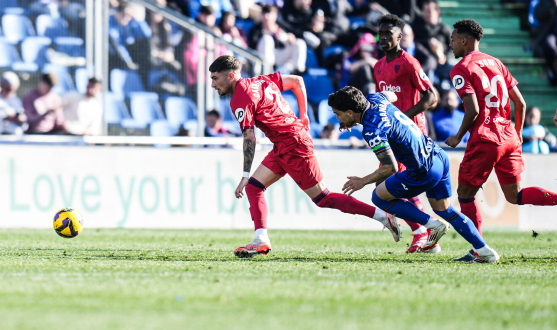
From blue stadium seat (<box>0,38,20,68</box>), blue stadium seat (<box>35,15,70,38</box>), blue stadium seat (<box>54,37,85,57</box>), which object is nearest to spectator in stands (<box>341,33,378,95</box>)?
blue stadium seat (<box>54,37,85,57</box>)

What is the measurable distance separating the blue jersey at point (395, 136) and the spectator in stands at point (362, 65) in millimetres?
7779

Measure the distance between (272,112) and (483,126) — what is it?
196cm

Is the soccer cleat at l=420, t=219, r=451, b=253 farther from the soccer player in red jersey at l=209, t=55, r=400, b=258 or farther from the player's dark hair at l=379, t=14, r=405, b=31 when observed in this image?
the player's dark hair at l=379, t=14, r=405, b=31

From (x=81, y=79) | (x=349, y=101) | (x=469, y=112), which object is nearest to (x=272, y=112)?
(x=349, y=101)

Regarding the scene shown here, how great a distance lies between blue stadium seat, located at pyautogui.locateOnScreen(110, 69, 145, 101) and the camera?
491 inches

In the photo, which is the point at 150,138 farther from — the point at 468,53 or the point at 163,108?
the point at 468,53

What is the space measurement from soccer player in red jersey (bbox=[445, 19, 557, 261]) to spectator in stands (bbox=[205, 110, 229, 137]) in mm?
6070

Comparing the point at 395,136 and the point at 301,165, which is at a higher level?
the point at 395,136

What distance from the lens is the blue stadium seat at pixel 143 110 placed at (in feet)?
40.6

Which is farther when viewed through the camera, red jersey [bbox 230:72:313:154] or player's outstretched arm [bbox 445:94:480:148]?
red jersey [bbox 230:72:313:154]

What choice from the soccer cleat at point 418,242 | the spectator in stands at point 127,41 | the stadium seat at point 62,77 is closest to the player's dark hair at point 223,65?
the soccer cleat at point 418,242

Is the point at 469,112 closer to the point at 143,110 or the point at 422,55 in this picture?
the point at 143,110

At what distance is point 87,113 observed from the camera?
12.4 m

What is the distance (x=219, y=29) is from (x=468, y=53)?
902 centimetres
